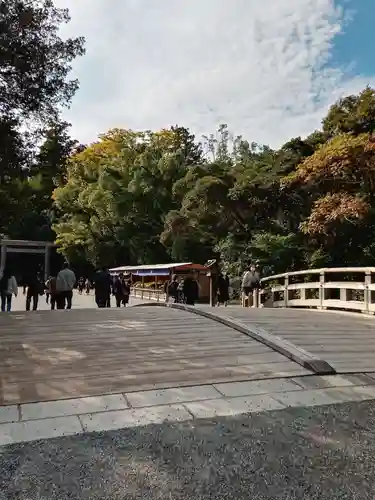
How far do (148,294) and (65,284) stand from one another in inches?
640

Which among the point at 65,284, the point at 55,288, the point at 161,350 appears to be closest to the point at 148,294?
the point at 55,288

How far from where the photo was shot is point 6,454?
126 inches

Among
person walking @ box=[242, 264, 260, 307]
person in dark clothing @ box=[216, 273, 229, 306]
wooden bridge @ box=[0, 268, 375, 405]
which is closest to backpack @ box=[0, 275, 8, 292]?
wooden bridge @ box=[0, 268, 375, 405]

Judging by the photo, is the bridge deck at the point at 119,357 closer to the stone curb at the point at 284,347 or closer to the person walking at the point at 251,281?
the stone curb at the point at 284,347

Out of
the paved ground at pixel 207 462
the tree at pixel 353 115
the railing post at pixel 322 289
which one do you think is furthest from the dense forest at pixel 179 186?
the paved ground at pixel 207 462

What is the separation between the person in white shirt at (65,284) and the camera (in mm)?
11578

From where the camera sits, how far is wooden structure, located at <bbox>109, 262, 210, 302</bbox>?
2602 cm

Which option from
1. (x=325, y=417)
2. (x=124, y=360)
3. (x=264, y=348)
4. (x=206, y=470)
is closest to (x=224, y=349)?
(x=264, y=348)

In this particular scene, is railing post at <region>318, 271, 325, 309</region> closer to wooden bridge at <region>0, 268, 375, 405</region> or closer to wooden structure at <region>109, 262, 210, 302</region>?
wooden bridge at <region>0, 268, 375, 405</region>

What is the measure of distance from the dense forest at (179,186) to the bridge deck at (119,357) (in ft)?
16.7

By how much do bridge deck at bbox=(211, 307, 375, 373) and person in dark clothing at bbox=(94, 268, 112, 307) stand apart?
434 centimetres

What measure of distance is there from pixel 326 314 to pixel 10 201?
10.5 m

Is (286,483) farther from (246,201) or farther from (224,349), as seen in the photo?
(246,201)

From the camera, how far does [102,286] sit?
12492 millimetres
